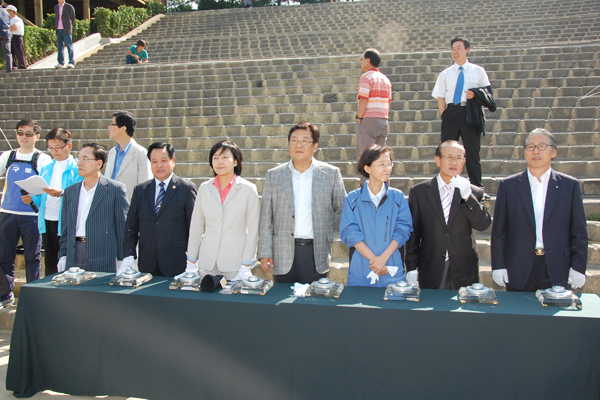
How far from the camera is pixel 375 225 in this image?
2605 millimetres

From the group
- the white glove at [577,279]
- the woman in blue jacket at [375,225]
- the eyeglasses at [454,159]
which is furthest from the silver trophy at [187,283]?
the white glove at [577,279]

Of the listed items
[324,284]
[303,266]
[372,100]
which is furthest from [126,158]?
[372,100]

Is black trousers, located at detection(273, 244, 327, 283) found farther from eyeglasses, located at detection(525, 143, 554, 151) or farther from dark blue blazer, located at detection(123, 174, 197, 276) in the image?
eyeglasses, located at detection(525, 143, 554, 151)

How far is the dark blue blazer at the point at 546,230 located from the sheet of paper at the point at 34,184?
340 centimetres

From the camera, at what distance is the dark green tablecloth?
6.19 feet

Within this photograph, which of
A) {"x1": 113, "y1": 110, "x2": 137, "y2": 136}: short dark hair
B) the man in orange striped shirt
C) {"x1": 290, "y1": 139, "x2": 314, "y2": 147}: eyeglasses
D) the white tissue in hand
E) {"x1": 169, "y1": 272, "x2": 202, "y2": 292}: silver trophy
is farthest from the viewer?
the man in orange striped shirt

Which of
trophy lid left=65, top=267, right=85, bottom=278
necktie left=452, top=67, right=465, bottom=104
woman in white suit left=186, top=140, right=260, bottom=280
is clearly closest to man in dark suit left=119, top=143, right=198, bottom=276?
woman in white suit left=186, top=140, right=260, bottom=280

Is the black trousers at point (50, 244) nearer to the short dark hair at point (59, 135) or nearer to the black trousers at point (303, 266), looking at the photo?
the short dark hair at point (59, 135)

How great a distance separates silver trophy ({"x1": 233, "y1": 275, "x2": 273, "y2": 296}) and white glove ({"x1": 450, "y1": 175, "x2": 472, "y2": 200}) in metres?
1.23

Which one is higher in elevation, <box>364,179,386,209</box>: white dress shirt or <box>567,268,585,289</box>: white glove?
<box>364,179,386,209</box>: white dress shirt

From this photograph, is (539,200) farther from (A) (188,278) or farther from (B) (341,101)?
(B) (341,101)

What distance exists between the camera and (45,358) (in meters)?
2.43

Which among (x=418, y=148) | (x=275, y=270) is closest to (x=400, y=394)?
(x=275, y=270)

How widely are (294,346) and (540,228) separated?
1.66 m
